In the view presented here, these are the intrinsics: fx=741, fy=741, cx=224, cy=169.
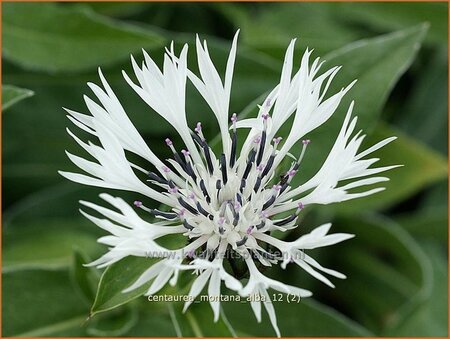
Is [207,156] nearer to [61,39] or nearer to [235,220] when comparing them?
[235,220]

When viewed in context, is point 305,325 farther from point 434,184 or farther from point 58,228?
point 434,184

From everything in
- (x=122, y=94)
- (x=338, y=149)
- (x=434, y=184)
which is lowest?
(x=338, y=149)

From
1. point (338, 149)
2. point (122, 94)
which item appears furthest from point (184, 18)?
point (338, 149)

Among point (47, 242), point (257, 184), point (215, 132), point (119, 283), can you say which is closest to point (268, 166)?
point (257, 184)

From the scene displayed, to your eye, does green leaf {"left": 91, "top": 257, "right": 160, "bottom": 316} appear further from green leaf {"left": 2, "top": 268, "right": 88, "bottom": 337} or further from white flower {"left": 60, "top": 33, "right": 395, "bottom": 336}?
green leaf {"left": 2, "top": 268, "right": 88, "bottom": 337}

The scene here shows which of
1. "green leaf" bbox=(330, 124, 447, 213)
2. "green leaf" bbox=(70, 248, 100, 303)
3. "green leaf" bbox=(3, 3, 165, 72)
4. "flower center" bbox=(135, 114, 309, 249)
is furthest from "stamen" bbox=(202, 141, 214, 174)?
"green leaf" bbox=(330, 124, 447, 213)
